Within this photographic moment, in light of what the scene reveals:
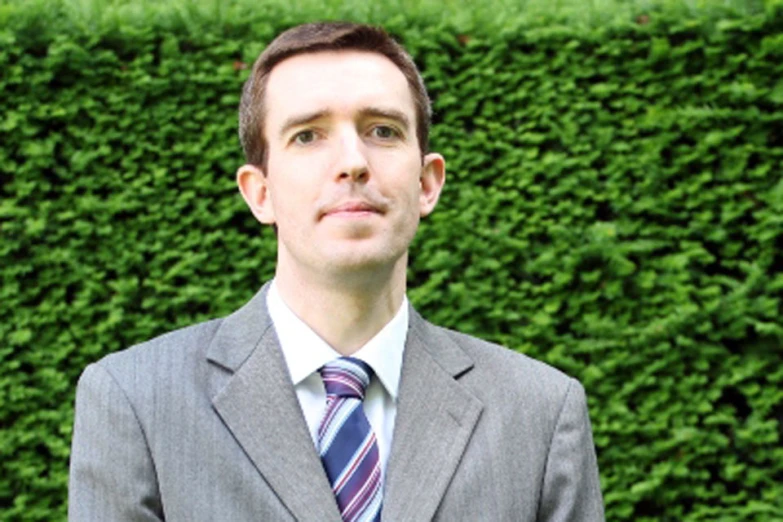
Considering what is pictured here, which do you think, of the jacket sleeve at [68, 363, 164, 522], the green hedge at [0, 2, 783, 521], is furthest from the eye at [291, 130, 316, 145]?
the green hedge at [0, 2, 783, 521]

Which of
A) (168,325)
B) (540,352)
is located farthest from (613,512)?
(168,325)

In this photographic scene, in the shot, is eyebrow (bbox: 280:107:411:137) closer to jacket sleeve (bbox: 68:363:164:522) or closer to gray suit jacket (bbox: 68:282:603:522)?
gray suit jacket (bbox: 68:282:603:522)

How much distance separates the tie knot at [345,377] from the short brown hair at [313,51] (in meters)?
0.48

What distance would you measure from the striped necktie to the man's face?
9.7 inches

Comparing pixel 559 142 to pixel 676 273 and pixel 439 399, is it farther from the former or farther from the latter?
pixel 439 399

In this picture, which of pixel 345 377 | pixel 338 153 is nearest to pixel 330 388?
pixel 345 377

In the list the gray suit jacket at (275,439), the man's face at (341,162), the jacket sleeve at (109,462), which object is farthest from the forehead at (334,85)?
the jacket sleeve at (109,462)

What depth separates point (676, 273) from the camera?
482 centimetres

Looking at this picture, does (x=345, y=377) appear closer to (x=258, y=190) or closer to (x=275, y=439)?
(x=275, y=439)

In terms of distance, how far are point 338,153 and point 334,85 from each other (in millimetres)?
156

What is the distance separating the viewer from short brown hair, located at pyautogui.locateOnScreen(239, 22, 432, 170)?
2455 mm

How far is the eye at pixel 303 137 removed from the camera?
7.75ft

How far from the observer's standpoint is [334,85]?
92.6 inches

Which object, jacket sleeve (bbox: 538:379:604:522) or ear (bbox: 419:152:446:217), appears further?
ear (bbox: 419:152:446:217)
